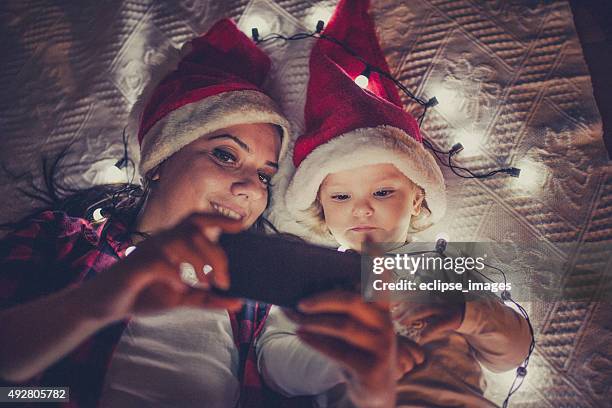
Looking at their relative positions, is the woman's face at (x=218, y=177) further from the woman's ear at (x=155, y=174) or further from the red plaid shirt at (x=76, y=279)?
the red plaid shirt at (x=76, y=279)

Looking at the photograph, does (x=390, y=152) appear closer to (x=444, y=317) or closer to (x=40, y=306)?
(x=444, y=317)

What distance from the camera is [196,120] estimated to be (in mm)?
731

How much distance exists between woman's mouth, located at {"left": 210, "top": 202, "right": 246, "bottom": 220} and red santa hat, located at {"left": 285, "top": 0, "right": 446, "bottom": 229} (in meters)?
0.12

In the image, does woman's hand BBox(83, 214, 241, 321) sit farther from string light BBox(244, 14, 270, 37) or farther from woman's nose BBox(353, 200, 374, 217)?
string light BBox(244, 14, 270, 37)

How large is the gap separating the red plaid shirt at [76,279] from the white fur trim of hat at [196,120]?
17 centimetres

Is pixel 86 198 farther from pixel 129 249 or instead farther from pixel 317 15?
pixel 317 15

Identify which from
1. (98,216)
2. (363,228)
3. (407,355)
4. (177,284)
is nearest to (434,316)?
(407,355)

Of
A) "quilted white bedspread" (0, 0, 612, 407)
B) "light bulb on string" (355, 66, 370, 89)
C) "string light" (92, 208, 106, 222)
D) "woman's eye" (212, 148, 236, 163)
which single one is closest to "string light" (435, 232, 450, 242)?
"quilted white bedspread" (0, 0, 612, 407)

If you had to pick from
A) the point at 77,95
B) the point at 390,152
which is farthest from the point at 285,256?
the point at 77,95

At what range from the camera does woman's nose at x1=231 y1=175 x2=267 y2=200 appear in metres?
0.71

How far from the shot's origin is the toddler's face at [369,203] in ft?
2.35

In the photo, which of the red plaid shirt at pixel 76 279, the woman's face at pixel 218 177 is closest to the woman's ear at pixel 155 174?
the woman's face at pixel 218 177

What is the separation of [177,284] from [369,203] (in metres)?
0.33

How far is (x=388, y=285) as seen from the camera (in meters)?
0.65
